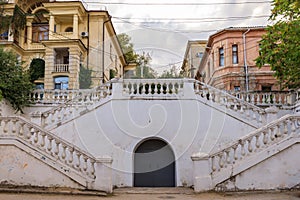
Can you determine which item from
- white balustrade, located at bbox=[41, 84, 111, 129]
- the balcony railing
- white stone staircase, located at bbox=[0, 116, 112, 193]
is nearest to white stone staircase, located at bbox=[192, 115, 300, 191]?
white stone staircase, located at bbox=[0, 116, 112, 193]

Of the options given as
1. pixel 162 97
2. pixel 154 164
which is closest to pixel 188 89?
pixel 162 97

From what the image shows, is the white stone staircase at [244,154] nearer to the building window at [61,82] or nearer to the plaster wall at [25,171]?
the plaster wall at [25,171]

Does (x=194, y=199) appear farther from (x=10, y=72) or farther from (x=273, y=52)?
(x=10, y=72)

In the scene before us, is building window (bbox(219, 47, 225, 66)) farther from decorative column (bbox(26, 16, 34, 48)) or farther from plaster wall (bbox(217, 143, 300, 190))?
plaster wall (bbox(217, 143, 300, 190))

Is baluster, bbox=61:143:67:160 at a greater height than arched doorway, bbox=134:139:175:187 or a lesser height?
greater

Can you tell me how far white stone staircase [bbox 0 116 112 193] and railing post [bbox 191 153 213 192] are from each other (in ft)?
8.16

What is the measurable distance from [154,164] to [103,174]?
144 inches

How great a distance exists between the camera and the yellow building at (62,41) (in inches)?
1030

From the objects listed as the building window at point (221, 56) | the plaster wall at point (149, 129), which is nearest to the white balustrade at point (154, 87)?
the plaster wall at point (149, 129)

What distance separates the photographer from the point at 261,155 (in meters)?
9.20

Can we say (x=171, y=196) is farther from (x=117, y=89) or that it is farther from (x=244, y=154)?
(x=117, y=89)

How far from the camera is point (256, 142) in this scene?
9.43 m

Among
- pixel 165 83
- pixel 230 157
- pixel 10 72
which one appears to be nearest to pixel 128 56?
pixel 10 72

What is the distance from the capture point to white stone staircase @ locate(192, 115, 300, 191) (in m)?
9.12
